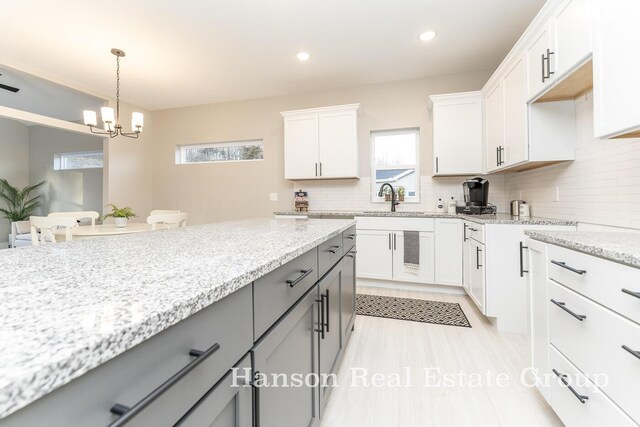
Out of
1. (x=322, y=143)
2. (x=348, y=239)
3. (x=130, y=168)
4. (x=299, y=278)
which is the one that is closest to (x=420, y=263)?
(x=348, y=239)

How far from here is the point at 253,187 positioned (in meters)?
4.72

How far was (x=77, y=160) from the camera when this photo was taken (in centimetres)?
652

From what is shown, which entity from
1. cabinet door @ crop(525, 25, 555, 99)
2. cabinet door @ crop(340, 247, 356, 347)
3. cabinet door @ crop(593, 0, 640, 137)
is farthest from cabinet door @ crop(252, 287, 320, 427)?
cabinet door @ crop(525, 25, 555, 99)

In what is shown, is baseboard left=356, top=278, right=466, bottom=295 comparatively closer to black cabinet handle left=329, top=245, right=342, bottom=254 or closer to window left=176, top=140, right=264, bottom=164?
black cabinet handle left=329, top=245, right=342, bottom=254

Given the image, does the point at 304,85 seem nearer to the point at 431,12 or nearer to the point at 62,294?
the point at 431,12

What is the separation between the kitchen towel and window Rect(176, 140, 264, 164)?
2684 mm

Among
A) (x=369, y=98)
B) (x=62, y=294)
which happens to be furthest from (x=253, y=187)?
(x=62, y=294)

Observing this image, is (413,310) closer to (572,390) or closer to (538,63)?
(572,390)

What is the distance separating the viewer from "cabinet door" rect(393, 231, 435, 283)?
10.7ft

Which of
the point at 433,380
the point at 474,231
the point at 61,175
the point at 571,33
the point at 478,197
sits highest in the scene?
the point at 571,33

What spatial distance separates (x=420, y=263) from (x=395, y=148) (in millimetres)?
1688

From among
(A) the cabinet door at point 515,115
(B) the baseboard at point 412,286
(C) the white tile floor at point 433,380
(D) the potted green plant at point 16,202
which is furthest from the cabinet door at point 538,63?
(D) the potted green plant at point 16,202

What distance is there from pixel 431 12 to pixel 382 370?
3.01m

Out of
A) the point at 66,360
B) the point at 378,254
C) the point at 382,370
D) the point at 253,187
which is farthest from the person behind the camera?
the point at 253,187
